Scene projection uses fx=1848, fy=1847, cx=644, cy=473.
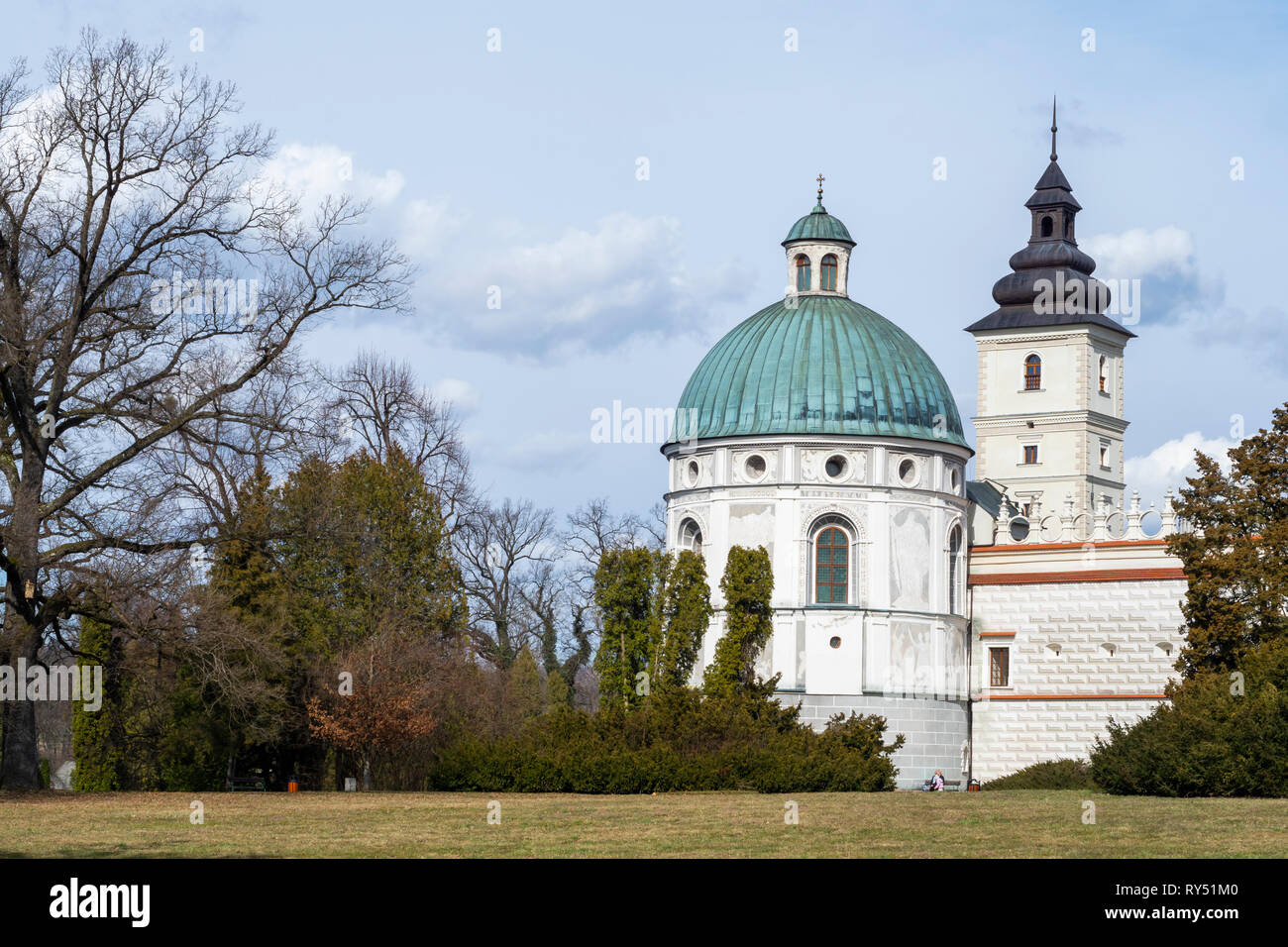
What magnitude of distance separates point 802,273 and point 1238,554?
704 inches

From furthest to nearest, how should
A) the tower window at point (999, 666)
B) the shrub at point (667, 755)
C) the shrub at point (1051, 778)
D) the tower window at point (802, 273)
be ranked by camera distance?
the tower window at point (802, 273) → the tower window at point (999, 666) → the shrub at point (1051, 778) → the shrub at point (667, 755)

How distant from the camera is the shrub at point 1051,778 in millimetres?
45312

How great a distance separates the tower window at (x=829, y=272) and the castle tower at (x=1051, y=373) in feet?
60.3

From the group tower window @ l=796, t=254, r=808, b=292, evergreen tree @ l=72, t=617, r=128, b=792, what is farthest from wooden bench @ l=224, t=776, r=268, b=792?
tower window @ l=796, t=254, r=808, b=292

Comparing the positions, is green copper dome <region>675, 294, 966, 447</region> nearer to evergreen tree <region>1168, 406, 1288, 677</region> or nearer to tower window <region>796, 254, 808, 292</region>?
tower window <region>796, 254, 808, 292</region>

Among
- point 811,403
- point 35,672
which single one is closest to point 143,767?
point 35,672

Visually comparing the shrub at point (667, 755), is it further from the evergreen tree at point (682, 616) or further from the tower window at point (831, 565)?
the tower window at point (831, 565)

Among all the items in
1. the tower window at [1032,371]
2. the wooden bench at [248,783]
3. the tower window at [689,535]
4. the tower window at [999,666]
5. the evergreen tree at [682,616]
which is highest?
the tower window at [1032,371]

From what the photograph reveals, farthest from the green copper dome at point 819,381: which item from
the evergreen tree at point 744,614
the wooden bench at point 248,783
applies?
the wooden bench at point 248,783

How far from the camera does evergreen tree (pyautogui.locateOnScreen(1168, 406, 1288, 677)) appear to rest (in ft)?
148

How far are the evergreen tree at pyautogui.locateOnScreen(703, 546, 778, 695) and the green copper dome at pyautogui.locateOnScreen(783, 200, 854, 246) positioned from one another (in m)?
10.8

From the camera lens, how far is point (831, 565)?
2124 inches

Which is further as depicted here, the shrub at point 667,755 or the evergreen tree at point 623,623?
the evergreen tree at point 623,623

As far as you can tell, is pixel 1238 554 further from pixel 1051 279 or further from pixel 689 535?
pixel 1051 279
